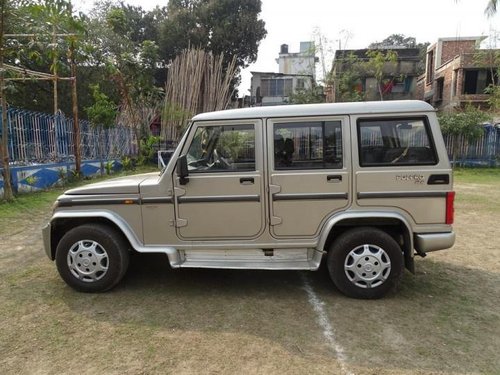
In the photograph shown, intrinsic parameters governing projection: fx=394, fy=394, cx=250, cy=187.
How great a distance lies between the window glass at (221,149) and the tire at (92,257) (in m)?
1.16

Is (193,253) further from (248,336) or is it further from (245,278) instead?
(248,336)

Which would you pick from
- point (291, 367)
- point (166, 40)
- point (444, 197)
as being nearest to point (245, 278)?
point (291, 367)

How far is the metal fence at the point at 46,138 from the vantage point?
1061cm

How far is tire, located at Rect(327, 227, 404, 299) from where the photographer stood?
3.99 m

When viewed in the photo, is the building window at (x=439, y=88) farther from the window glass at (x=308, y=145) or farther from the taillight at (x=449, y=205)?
the window glass at (x=308, y=145)

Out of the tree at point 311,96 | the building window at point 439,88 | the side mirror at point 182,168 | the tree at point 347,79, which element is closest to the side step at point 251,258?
the side mirror at point 182,168

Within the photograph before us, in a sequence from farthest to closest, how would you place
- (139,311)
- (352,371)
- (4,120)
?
(4,120) < (139,311) < (352,371)

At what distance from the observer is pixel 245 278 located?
4.73m

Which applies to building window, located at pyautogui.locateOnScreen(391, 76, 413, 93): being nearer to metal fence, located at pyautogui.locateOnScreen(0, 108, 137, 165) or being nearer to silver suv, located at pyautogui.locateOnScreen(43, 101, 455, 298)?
metal fence, located at pyautogui.locateOnScreen(0, 108, 137, 165)

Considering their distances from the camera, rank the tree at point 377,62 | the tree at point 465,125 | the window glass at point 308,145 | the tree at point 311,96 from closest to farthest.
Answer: the window glass at point 308,145, the tree at point 465,125, the tree at point 377,62, the tree at point 311,96

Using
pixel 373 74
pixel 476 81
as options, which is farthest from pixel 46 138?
pixel 476 81

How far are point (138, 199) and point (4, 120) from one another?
6.83 meters

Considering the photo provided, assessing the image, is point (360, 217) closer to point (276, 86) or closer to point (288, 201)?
point (288, 201)

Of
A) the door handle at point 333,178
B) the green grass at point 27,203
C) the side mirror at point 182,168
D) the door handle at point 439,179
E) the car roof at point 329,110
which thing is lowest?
the green grass at point 27,203
